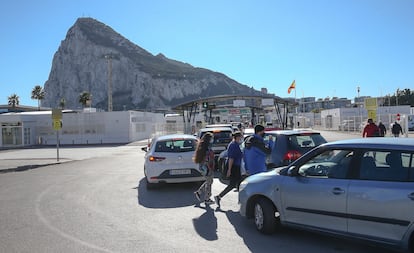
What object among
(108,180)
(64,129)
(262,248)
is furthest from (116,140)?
(262,248)

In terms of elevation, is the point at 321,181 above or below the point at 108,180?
above

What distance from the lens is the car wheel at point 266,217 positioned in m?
6.05

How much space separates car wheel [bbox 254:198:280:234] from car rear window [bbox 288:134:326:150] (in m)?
3.28

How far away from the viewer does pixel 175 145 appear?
1116 centimetres

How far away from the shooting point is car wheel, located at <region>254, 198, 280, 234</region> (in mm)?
6055

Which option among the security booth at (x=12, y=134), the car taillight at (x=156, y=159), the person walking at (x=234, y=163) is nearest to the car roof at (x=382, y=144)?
the person walking at (x=234, y=163)

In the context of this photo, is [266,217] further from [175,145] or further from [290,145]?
[175,145]

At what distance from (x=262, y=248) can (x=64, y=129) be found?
150 feet

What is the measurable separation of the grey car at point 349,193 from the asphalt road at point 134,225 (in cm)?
40

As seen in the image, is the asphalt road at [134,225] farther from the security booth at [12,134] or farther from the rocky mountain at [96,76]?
the rocky mountain at [96,76]

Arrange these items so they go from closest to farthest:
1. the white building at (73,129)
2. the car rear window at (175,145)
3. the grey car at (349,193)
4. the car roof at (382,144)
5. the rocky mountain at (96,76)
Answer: the grey car at (349,193) → the car roof at (382,144) → the car rear window at (175,145) → the white building at (73,129) → the rocky mountain at (96,76)

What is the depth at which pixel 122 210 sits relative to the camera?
8.38 meters

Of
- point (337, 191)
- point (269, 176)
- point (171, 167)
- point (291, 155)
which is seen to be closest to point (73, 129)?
point (171, 167)

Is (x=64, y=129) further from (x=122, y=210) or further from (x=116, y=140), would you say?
(x=122, y=210)
